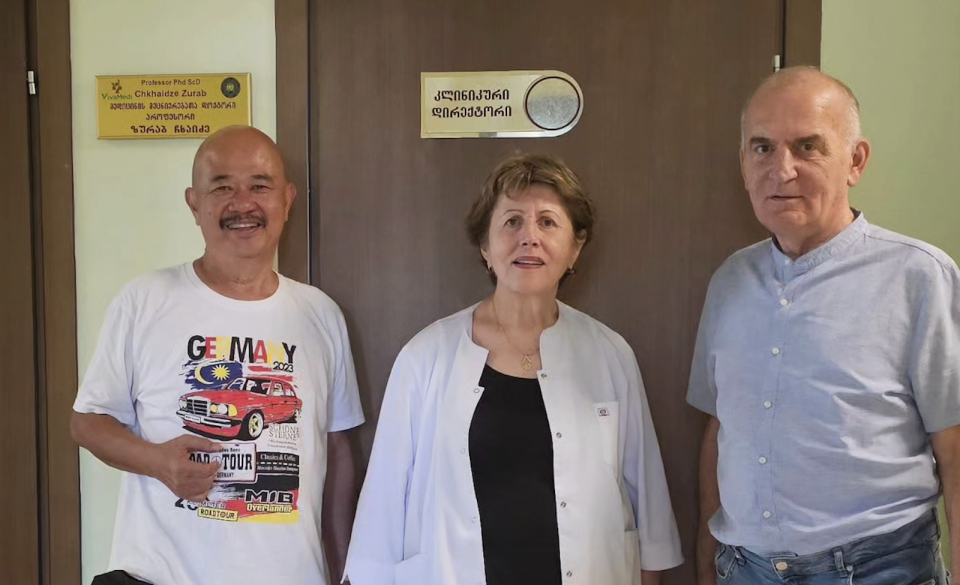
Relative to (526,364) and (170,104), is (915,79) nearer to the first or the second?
(526,364)

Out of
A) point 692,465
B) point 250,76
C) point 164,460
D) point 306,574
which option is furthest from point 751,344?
point 250,76

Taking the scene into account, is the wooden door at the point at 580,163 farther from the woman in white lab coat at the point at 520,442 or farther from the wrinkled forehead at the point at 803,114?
the wrinkled forehead at the point at 803,114

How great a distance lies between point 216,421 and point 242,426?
57mm

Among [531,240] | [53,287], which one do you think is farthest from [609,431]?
[53,287]

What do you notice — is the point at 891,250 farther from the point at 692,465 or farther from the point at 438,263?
the point at 438,263

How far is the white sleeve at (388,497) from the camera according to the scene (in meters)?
1.56

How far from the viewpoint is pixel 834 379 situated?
1.34 meters

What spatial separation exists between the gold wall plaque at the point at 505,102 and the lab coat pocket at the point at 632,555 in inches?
38.4

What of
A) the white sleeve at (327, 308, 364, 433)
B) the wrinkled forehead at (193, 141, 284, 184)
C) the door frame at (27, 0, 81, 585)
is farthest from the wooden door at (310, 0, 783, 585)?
the door frame at (27, 0, 81, 585)

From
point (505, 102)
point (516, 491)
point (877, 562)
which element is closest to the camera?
point (877, 562)

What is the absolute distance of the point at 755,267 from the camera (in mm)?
1524

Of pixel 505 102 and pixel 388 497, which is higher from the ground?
pixel 505 102

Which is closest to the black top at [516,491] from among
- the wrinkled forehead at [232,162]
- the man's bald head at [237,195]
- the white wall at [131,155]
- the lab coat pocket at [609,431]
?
the lab coat pocket at [609,431]

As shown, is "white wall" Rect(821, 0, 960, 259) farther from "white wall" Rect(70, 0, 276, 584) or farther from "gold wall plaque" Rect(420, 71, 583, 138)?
"white wall" Rect(70, 0, 276, 584)
